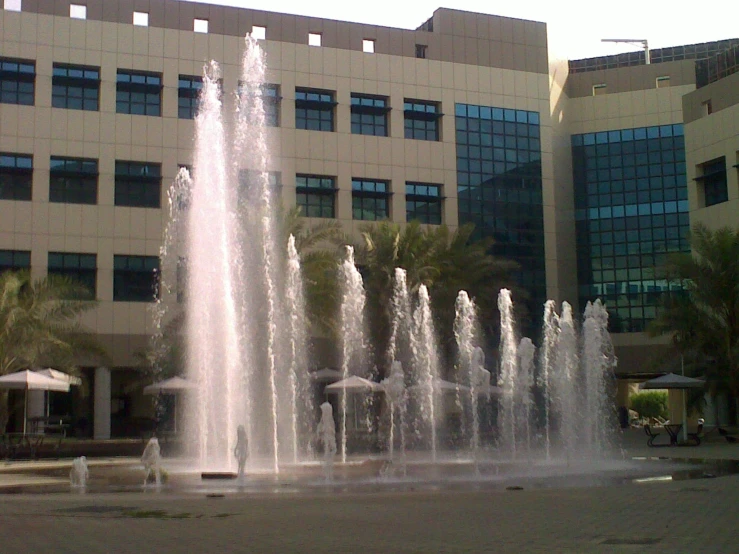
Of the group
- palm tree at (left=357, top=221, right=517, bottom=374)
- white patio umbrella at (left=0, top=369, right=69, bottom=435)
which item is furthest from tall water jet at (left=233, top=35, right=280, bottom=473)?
white patio umbrella at (left=0, top=369, right=69, bottom=435)

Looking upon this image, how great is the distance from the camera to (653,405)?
2367 inches

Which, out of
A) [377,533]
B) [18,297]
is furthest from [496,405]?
[377,533]

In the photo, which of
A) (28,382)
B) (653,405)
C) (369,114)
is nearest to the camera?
(28,382)

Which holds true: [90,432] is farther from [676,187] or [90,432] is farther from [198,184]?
[676,187]

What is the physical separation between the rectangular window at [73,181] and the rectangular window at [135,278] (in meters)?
3.02

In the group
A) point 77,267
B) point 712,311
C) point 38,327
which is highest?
point 77,267

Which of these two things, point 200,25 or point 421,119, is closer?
point 200,25

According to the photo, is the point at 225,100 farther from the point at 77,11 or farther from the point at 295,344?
the point at 295,344

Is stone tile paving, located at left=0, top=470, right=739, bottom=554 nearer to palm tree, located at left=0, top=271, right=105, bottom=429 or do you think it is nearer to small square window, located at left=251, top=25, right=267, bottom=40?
palm tree, located at left=0, top=271, right=105, bottom=429

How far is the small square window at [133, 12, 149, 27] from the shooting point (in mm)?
43469

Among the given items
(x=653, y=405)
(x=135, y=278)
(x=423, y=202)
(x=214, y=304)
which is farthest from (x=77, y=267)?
(x=653, y=405)

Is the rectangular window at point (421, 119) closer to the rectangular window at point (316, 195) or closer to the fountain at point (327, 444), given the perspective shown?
the rectangular window at point (316, 195)

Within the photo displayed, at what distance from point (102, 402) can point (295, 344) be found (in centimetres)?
1534

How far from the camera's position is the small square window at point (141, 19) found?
143ft
